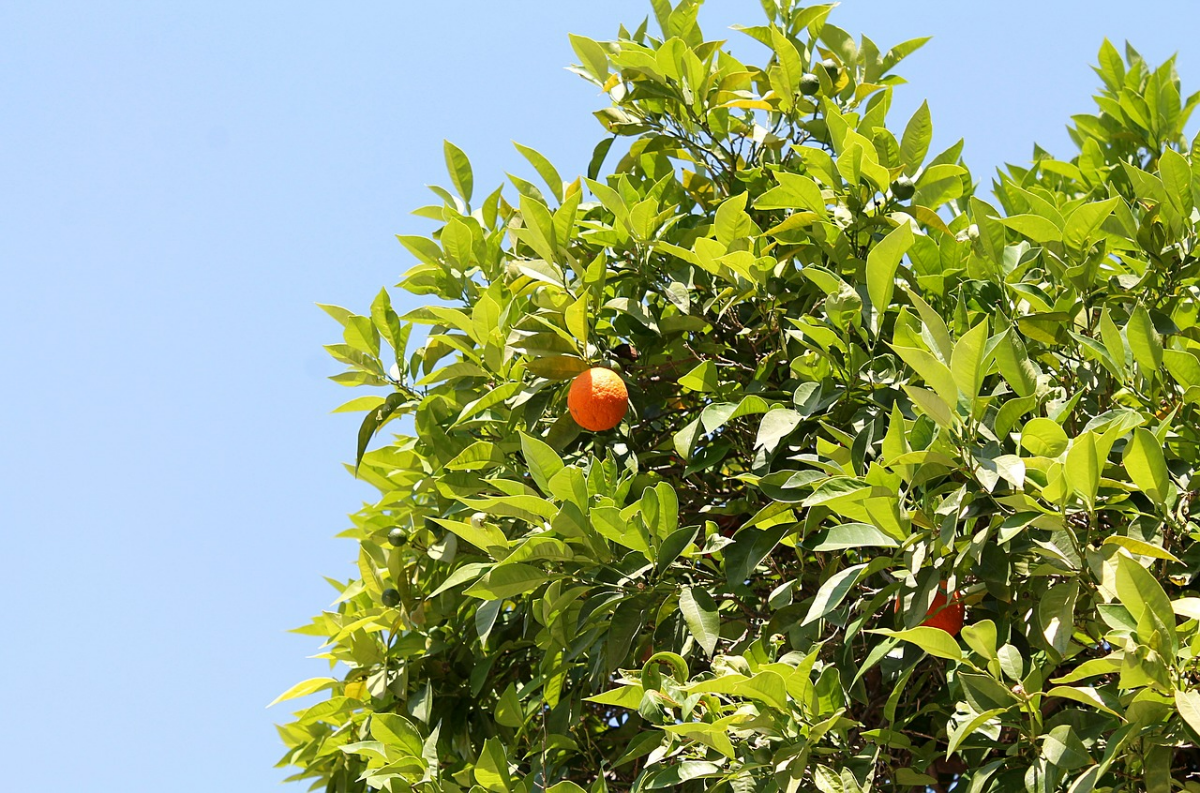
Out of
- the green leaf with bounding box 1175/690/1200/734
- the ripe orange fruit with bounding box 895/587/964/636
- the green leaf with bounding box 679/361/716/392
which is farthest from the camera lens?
the green leaf with bounding box 679/361/716/392

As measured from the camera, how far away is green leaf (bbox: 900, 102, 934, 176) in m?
2.57

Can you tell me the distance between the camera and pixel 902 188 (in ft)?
8.23

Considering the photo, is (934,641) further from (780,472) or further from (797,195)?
(797,195)

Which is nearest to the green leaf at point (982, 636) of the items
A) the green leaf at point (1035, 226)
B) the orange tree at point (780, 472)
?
the orange tree at point (780, 472)

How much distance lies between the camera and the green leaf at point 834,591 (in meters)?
1.94

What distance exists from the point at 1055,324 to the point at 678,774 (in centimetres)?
116

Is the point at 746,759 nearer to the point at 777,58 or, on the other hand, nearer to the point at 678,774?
the point at 678,774

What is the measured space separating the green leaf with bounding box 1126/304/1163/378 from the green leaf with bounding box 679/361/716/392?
0.84 meters

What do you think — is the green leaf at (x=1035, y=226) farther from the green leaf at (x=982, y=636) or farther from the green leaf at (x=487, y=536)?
the green leaf at (x=487, y=536)

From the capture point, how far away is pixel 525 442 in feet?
6.91

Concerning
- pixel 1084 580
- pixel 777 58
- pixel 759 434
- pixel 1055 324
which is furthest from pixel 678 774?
pixel 777 58

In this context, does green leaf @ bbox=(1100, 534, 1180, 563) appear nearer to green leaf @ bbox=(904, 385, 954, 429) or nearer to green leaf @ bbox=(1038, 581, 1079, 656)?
green leaf @ bbox=(1038, 581, 1079, 656)

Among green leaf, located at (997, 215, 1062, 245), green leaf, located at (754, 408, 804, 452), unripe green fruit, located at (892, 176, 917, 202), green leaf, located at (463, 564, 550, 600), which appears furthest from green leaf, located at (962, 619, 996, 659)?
unripe green fruit, located at (892, 176, 917, 202)

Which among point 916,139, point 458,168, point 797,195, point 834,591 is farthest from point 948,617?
point 458,168
